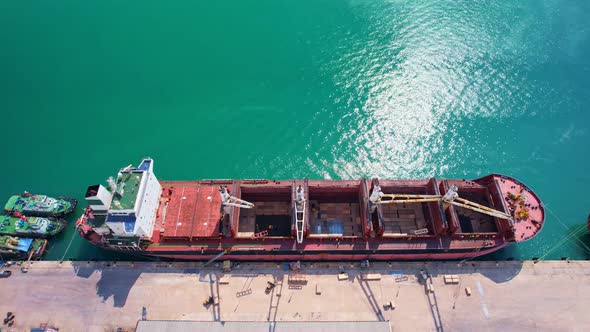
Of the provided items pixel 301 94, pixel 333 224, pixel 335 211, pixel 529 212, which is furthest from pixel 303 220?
pixel 529 212

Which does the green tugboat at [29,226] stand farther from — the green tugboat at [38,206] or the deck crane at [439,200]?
the deck crane at [439,200]

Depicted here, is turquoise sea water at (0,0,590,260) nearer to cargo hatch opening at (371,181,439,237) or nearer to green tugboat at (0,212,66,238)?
green tugboat at (0,212,66,238)

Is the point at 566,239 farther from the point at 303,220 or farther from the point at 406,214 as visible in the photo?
the point at 303,220

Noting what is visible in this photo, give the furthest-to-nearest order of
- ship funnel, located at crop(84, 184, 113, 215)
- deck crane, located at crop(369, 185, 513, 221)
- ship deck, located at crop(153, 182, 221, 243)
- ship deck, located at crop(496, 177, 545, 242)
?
ship deck, located at crop(496, 177, 545, 242), ship deck, located at crop(153, 182, 221, 243), deck crane, located at crop(369, 185, 513, 221), ship funnel, located at crop(84, 184, 113, 215)

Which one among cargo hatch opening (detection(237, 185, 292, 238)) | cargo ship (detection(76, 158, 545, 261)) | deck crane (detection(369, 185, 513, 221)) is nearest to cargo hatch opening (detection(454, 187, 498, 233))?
cargo ship (detection(76, 158, 545, 261))

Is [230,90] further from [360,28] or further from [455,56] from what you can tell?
[455,56]
